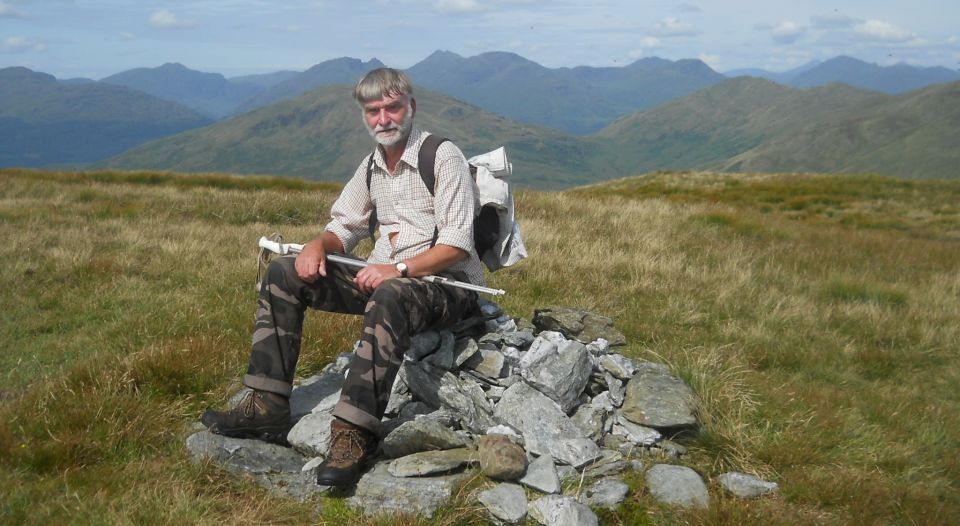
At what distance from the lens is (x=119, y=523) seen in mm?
3514

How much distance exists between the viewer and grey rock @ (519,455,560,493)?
4086 mm

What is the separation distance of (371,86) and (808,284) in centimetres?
772

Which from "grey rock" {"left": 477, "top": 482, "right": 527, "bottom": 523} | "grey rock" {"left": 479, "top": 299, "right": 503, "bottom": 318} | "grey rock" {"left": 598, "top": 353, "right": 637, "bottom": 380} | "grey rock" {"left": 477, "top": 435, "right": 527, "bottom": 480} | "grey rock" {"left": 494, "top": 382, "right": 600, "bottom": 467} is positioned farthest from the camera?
"grey rock" {"left": 479, "top": 299, "right": 503, "bottom": 318}

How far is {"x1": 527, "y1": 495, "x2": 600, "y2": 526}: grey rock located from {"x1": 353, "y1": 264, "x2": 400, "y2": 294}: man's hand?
1.69 m

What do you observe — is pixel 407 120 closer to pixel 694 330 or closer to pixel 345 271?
pixel 345 271

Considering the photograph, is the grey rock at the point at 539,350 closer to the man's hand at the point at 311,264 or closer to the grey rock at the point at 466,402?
the grey rock at the point at 466,402

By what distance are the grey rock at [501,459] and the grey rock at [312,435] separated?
106 cm

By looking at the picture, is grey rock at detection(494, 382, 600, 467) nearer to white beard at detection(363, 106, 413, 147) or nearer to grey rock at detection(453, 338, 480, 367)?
grey rock at detection(453, 338, 480, 367)

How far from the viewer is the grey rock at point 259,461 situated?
420 centimetres

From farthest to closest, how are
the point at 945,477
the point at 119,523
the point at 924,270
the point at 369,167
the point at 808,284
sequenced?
1. the point at 924,270
2. the point at 808,284
3. the point at 369,167
4. the point at 945,477
5. the point at 119,523

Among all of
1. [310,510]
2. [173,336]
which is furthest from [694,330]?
[173,336]

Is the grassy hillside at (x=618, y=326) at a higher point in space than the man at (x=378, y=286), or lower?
lower

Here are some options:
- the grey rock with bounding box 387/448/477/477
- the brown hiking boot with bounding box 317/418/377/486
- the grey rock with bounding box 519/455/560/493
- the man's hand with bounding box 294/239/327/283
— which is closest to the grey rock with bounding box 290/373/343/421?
the brown hiking boot with bounding box 317/418/377/486

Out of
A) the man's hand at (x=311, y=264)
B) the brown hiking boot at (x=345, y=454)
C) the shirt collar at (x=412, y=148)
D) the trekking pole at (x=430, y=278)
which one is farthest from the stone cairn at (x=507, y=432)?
the shirt collar at (x=412, y=148)
